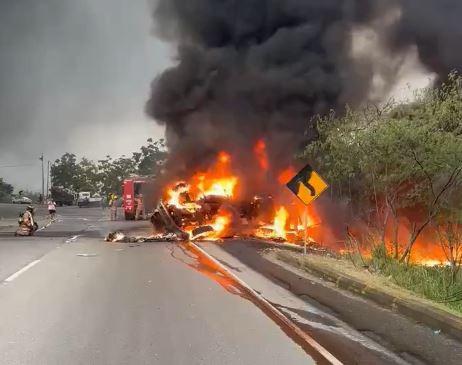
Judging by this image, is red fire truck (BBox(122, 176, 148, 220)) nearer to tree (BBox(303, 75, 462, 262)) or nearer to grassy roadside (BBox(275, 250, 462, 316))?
grassy roadside (BBox(275, 250, 462, 316))

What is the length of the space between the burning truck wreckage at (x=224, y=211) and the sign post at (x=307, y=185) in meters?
5.54

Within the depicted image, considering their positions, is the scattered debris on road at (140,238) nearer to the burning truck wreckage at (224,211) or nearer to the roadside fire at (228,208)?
the burning truck wreckage at (224,211)

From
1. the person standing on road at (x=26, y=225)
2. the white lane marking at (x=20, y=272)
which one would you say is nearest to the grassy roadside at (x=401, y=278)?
the white lane marking at (x=20, y=272)

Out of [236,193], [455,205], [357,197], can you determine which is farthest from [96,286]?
[236,193]

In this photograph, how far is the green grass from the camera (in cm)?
841

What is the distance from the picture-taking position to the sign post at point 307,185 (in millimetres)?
13375

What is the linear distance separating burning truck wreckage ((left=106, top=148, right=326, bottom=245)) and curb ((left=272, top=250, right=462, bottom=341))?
839 centimetres

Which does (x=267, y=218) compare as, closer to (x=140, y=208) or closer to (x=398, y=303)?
(x=140, y=208)

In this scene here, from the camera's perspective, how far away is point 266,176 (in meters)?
23.3

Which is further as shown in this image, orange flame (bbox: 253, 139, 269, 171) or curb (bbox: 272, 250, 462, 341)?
orange flame (bbox: 253, 139, 269, 171)

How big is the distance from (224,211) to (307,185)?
319 inches

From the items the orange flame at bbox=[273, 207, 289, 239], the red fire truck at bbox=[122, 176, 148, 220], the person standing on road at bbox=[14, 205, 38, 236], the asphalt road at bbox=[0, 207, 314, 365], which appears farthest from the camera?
the red fire truck at bbox=[122, 176, 148, 220]

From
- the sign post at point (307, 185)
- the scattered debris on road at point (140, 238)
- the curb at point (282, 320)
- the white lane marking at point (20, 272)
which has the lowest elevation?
the curb at point (282, 320)

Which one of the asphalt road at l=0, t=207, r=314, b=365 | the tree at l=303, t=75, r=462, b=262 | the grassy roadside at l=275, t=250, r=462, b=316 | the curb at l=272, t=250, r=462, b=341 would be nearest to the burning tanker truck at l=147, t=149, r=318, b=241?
the grassy roadside at l=275, t=250, r=462, b=316
